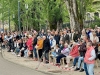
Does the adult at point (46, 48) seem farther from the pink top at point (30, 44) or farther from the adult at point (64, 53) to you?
the pink top at point (30, 44)

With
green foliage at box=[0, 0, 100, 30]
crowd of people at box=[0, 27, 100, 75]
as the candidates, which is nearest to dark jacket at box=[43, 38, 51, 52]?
crowd of people at box=[0, 27, 100, 75]

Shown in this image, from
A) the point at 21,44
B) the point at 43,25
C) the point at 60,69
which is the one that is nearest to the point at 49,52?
the point at 60,69

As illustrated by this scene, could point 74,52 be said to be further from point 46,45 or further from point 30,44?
point 30,44

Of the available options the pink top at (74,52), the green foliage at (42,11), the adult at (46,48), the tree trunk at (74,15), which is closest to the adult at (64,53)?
the pink top at (74,52)

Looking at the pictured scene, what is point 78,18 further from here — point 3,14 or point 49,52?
point 3,14

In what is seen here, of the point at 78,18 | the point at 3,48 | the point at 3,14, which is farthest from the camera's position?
the point at 3,14

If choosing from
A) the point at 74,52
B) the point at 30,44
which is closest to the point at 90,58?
the point at 74,52

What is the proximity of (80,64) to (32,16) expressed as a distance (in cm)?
3280

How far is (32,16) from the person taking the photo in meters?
49.3

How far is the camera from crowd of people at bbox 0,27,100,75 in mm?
15860

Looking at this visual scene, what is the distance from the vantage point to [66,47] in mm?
19000

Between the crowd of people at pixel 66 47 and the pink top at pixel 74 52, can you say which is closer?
the crowd of people at pixel 66 47

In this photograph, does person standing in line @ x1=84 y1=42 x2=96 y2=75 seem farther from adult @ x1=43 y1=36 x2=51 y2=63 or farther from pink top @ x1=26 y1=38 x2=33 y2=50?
pink top @ x1=26 y1=38 x2=33 y2=50

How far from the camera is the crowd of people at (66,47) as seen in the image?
1586cm
